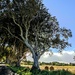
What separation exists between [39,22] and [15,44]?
10518mm

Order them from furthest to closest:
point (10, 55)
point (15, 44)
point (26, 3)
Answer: point (10, 55), point (15, 44), point (26, 3)

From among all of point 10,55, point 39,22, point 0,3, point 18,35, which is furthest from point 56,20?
point 10,55

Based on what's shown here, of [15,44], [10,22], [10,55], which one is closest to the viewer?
[10,22]

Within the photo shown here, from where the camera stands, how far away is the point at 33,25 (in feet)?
221

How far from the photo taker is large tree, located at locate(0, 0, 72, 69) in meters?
61.3

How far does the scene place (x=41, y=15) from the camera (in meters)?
65.8

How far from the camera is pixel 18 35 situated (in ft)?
224

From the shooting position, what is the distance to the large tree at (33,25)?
6128cm

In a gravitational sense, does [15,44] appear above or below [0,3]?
below

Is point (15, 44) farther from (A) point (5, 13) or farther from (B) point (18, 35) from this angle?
(A) point (5, 13)

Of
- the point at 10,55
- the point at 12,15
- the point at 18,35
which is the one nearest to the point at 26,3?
the point at 12,15

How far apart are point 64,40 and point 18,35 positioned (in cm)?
1107

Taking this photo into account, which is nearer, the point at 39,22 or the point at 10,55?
the point at 39,22

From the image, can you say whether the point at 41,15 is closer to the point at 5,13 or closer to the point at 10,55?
the point at 5,13
